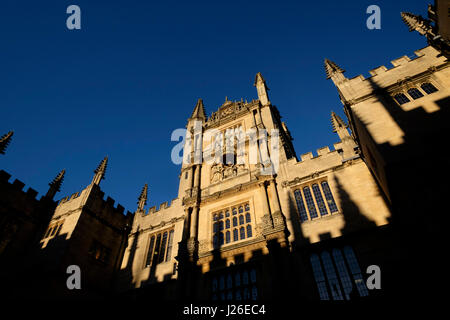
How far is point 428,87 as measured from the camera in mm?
12773

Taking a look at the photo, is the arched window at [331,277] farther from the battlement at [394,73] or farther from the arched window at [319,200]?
the battlement at [394,73]

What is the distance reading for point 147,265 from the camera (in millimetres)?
17500

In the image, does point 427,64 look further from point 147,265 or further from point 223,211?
point 147,265

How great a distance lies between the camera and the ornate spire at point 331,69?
1734cm

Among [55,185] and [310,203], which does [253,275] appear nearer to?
[310,203]

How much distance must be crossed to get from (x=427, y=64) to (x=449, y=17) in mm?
2800

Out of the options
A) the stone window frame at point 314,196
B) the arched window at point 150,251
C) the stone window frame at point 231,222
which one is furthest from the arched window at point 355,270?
the arched window at point 150,251

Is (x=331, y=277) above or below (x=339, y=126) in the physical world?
below

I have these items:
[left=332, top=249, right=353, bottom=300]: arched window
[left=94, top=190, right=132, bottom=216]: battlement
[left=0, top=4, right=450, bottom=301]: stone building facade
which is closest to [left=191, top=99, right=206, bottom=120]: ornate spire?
[left=0, top=4, right=450, bottom=301]: stone building facade

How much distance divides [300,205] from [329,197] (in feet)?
5.59

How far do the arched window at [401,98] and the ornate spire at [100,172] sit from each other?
2185 centimetres

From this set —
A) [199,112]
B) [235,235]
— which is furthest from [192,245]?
[199,112]

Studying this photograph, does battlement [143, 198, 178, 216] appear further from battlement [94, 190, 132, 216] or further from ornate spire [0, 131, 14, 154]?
ornate spire [0, 131, 14, 154]

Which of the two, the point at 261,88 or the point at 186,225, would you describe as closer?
the point at 186,225
